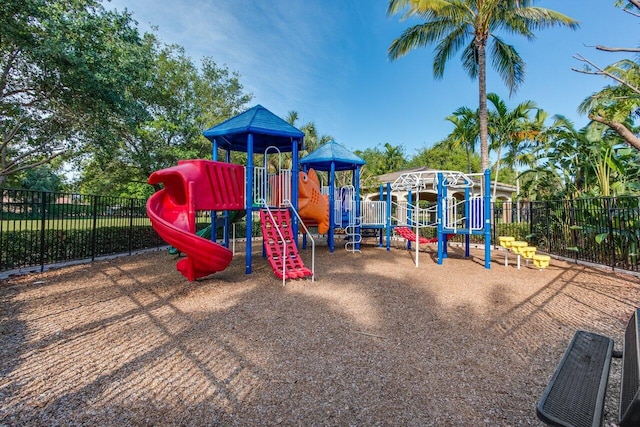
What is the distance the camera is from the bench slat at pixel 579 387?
1.57 metres

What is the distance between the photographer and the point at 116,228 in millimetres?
9961

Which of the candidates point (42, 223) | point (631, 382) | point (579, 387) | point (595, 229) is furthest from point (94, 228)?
point (595, 229)

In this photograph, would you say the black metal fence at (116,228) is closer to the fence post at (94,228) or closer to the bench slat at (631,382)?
the fence post at (94,228)

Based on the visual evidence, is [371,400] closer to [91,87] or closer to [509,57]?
[91,87]

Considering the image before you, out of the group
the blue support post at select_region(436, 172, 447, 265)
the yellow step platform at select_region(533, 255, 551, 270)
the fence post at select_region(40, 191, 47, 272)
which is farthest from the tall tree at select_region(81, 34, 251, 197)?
the yellow step platform at select_region(533, 255, 551, 270)

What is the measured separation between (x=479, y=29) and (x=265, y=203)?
1246cm

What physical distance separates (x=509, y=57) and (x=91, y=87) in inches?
653

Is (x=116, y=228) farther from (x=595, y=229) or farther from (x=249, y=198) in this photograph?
(x=595, y=229)

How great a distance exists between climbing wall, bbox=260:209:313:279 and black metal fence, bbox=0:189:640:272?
17.5 ft

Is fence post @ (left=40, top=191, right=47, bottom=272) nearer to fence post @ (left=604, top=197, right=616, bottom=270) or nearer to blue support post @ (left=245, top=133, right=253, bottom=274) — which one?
blue support post @ (left=245, top=133, right=253, bottom=274)

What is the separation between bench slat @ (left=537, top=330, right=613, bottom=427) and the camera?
1.57 m

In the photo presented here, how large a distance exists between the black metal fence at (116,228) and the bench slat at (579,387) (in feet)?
23.2

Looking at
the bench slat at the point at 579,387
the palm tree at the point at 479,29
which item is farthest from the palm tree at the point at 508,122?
the bench slat at the point at 579,387

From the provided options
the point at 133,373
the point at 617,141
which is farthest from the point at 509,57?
the point at 133,373
